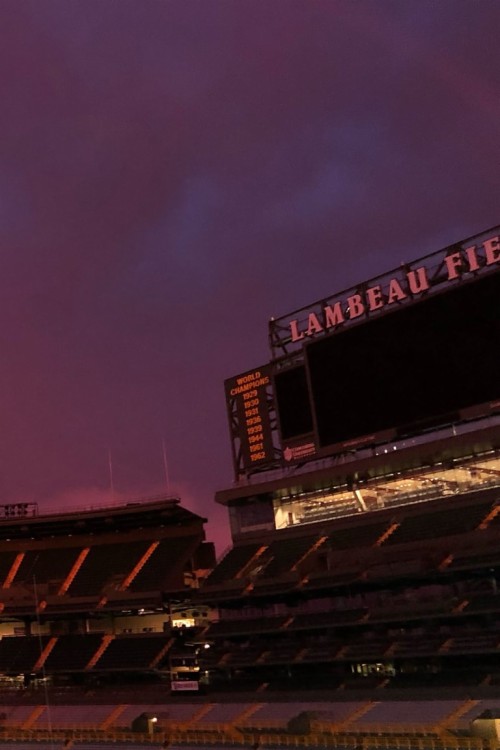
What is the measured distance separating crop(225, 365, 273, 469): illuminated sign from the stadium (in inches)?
4.8

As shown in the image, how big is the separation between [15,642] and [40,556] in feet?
22.7

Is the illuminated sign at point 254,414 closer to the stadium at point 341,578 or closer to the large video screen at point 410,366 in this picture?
the stadium at point 341,578

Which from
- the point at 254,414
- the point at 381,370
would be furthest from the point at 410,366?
the point at 254,414

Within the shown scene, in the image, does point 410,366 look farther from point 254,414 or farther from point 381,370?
point 254,414

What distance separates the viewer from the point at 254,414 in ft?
167

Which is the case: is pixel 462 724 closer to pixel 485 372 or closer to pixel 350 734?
pixel 350 734

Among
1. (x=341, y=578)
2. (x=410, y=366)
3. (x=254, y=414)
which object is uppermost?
(x=254, y=414)

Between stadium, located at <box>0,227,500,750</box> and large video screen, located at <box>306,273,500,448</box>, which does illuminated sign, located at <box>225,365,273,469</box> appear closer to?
stadium, located at <box>0,227,500,750</box>

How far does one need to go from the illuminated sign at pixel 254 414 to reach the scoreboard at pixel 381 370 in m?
0.06

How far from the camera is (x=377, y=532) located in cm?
4547

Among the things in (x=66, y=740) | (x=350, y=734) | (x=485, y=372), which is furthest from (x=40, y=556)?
(x=485, y=372)

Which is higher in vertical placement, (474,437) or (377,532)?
(474,437)

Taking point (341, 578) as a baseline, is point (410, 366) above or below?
above

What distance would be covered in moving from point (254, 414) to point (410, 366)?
11.4 m
